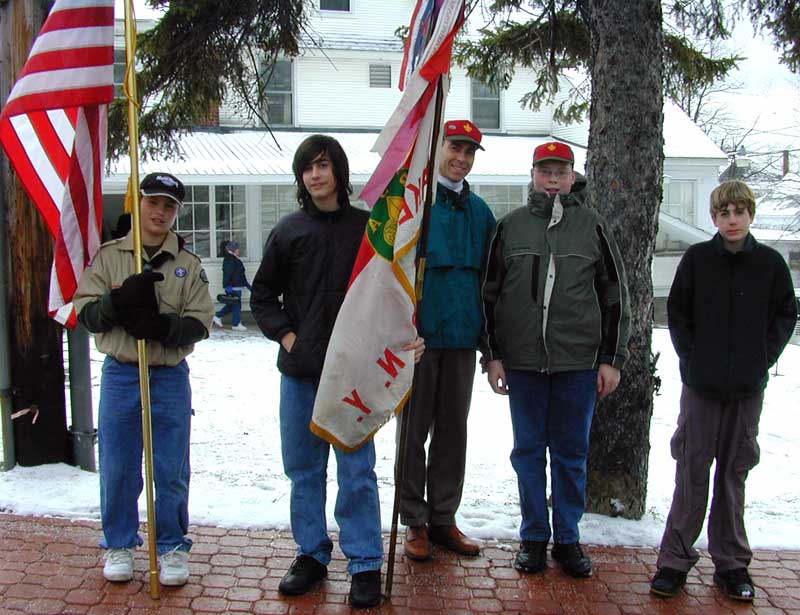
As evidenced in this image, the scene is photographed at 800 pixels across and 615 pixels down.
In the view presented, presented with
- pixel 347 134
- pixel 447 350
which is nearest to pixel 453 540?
pixel 447 350

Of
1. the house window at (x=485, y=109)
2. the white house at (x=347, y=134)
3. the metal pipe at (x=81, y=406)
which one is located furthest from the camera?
the house window at (x=485, y=109)

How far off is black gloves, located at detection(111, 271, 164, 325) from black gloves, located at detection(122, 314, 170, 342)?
0.01m

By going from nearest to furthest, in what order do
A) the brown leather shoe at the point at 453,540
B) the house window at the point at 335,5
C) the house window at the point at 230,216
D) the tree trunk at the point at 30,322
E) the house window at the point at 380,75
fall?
the brown leather shoe at the point at 453,540, the tree trunk at the point at 30,322, the house window at the point at 230,216, the house window at the point at 335,5, the house window at the point at 380,75

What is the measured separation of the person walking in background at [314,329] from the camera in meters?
3.80

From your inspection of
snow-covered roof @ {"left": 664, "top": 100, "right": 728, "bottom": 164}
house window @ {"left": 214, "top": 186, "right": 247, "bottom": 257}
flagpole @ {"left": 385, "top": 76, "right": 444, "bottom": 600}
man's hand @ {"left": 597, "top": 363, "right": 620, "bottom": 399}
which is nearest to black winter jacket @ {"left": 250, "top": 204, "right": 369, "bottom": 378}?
flagpole @ {"left": 385, "top": 76, "right": 444, "bottom": 600}

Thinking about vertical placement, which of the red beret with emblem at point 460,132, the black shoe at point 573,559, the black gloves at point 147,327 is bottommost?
the black shoe at point 573,559

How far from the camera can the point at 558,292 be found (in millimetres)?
3994

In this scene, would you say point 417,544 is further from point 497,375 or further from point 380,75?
point 380,75

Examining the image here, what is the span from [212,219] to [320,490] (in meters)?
14.1

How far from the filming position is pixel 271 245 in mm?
3885

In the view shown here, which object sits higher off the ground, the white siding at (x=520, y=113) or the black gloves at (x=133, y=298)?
the white siding at (x=520, y=113)

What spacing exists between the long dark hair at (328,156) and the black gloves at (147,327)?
32.9 inches

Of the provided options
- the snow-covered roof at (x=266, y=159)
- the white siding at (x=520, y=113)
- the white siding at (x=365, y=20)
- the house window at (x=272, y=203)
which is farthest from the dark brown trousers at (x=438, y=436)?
the white siding at (x=520, y=113)

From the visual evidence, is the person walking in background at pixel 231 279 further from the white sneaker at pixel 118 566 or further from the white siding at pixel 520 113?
the white sneaker at pixel 118 566
